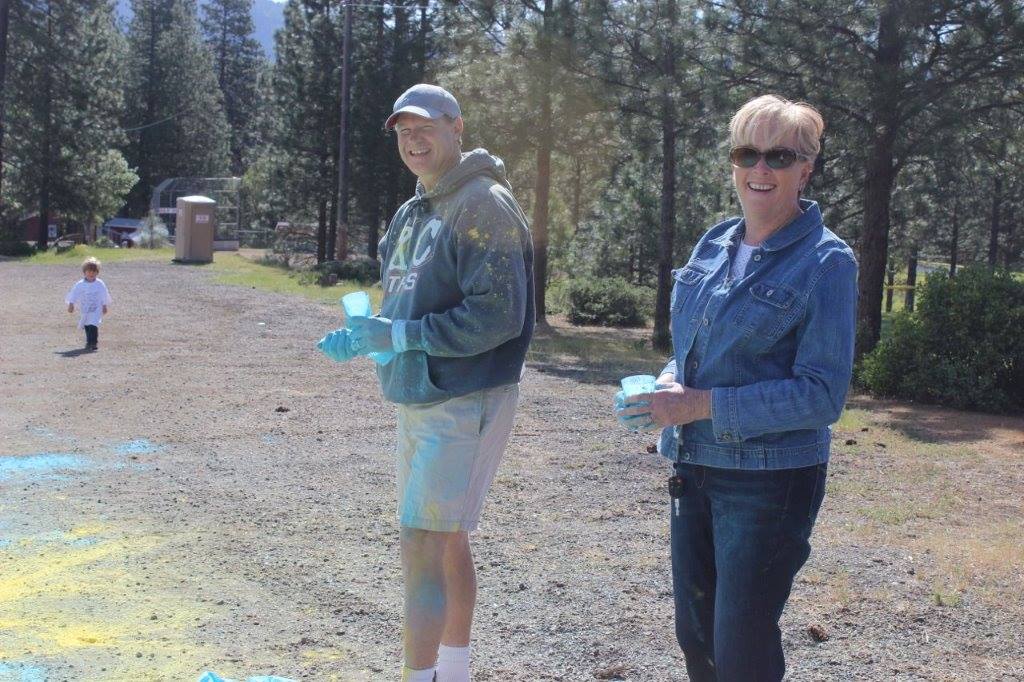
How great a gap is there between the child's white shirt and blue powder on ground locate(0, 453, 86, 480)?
6.58 m

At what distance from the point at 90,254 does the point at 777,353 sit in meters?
36.7

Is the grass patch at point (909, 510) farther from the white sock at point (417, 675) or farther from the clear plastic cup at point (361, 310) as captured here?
the clear plastic cup at point (361, 310)

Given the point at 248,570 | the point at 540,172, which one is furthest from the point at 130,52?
the point at 248,570

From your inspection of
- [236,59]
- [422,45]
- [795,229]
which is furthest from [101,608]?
[236,59]

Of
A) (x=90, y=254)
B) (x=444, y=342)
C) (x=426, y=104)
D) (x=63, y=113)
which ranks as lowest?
(x=444, y=342)

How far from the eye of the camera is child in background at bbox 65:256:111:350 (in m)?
13.0

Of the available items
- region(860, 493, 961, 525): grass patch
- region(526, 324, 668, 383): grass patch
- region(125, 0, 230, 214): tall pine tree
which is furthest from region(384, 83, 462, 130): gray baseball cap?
region(125, 0, 230, 214): tall pine tree

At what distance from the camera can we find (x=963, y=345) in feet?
35.4

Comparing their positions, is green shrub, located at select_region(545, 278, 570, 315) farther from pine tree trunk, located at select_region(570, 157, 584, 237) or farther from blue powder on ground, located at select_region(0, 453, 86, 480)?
blue powder on ground, located at select_region(0, 453, 86, 480)

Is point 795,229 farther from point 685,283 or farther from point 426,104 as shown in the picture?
point 426,104

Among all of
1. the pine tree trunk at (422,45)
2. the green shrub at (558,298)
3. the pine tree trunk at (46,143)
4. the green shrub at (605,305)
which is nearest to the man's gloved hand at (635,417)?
the green shrub at (605,305)

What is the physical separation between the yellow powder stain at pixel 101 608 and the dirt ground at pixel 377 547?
0.5 inches

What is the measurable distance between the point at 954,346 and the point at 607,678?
8565 mm

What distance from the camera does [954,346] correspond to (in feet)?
35.8
